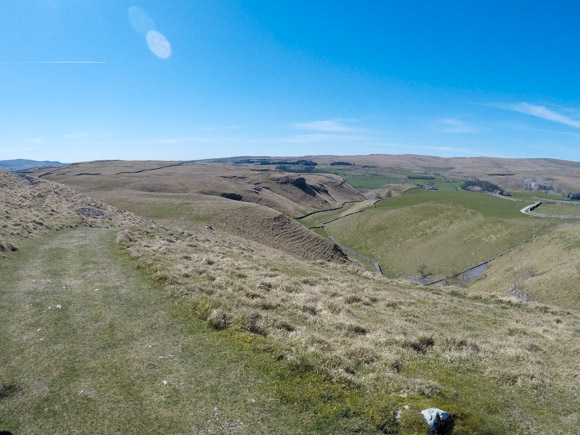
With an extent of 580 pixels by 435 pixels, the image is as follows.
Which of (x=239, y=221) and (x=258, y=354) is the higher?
(x=258, y=354)

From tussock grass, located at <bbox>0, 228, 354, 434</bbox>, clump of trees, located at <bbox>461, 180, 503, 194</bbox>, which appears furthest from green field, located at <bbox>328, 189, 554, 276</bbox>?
clump of trees, located at <bbox>461, 180, 503, 194</bbox>

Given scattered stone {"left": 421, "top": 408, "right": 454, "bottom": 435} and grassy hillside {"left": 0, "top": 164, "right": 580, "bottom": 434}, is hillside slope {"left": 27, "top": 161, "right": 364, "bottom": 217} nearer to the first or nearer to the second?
grassy hillside {"left": 0, "top": 164, "right": 580, "bottom": 434}

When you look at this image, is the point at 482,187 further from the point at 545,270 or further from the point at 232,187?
the point at 545,270

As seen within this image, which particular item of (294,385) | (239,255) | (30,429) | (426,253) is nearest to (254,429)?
(294,385)

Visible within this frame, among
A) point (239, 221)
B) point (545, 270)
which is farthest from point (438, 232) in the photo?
point (239, 221)

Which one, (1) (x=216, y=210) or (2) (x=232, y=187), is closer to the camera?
(1) (x=216, y=210)

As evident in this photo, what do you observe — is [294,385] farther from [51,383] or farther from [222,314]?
[51,383]
